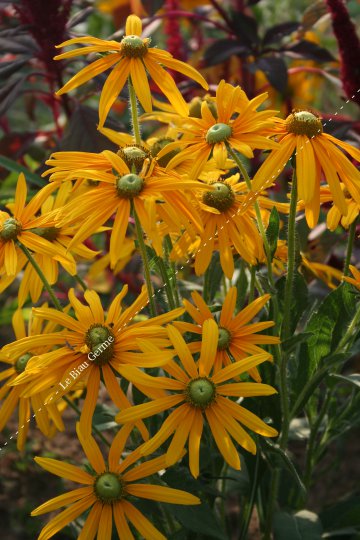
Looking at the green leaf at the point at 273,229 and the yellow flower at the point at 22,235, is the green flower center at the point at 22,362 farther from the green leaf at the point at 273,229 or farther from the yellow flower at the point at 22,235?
the green leaf at the point at 273,229

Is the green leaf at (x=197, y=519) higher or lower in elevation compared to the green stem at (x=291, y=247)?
lower

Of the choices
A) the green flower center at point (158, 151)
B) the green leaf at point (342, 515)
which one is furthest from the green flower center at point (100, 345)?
the green leaf at point (342, 515)

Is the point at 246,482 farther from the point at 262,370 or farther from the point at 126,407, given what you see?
the point at 126,407

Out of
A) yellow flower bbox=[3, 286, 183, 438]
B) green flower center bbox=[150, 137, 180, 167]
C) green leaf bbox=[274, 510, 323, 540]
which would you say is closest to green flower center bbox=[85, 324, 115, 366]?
yellow flower bbox=[3, 286, 183, 438]

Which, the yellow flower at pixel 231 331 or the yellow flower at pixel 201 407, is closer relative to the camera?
the yellow flower at pixel 201 407

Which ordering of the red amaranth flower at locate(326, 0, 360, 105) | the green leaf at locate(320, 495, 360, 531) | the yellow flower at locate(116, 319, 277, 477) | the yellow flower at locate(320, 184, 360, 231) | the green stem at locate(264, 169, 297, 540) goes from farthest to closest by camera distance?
the red amaranth flower at locate(326, 0, 360, 105), the green leaf at locate(320, 495, 360, 531), the yellow flower at locate(320, 184, 360, 231), the green stem at locate(264, 169, 297, 540), the yellow flower at locate(116, 319, 277, 477)

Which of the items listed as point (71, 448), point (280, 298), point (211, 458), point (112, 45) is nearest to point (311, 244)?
point (280, 298)

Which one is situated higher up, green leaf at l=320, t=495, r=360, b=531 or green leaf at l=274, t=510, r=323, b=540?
green leaf at l=320, t=495, r=360, b=531

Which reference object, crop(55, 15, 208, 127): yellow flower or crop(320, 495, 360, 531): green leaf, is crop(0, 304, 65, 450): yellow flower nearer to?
crop(55, 15, 208, 127): yellow flower
